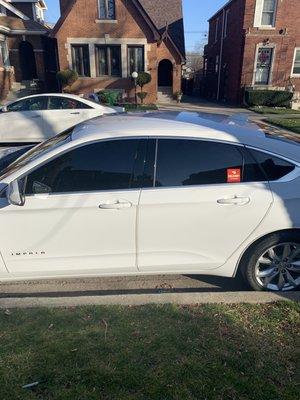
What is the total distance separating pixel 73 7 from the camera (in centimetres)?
2067

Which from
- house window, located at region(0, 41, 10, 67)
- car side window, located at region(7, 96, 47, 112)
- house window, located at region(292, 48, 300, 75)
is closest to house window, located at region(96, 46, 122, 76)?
house window, located at region(0, 41, 10, 67)

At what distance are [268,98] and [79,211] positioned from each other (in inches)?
855

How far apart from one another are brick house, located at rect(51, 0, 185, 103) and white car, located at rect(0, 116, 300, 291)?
2048cm

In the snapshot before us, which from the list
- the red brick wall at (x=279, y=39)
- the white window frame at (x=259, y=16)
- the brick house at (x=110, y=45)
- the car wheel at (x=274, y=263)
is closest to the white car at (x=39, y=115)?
the car wheel at (x=274, y=263)

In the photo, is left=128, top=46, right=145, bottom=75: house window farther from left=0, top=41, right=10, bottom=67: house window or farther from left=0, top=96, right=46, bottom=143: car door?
left=0, top=96, right=46, bottom=143: car door

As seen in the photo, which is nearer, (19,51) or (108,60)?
(108,60)

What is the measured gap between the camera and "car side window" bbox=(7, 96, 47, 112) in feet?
29.8

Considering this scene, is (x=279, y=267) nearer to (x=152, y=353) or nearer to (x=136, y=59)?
(x=152, y=353)

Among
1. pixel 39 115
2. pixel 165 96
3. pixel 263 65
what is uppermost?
pixel 263 65

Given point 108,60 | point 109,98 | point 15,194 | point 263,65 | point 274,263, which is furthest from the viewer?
point 263,65

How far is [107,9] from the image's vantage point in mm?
21031

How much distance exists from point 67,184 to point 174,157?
3.15 ft

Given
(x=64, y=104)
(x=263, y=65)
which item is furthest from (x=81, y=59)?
(x=64, y=104)

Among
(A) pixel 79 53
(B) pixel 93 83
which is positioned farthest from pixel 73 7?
(B) pixel 93 83
